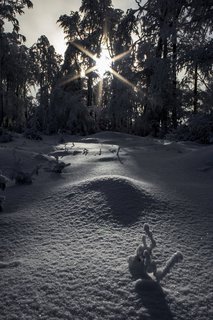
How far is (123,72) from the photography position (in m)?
8.26

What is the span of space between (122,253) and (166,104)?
9.05 meters

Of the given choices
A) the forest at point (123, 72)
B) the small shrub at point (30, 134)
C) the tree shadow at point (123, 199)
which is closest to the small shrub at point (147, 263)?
the tree shadow at point (123, 199)

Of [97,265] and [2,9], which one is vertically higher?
[2,9]

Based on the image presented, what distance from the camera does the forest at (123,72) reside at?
229 inches

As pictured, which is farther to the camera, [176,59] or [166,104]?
[166,104]

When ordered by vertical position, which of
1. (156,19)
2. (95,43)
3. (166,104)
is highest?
(95,43)

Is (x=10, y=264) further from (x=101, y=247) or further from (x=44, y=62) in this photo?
(x=44, y=62)

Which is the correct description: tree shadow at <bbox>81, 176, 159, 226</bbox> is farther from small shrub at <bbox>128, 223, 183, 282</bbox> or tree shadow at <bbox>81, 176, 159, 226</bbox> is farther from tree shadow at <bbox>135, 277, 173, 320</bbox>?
tree shadow at <bbox>135, 277, 173, 320</bbox>

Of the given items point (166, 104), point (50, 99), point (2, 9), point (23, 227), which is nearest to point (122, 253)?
point (23, 227)

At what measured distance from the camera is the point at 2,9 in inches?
531

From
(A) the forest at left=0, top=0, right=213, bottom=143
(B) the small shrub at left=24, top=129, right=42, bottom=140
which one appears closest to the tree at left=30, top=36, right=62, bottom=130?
(A) the forest at left=0, top=0, right=213, bottom=143

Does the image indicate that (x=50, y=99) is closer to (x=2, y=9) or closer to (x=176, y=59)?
(x=2, y=9)

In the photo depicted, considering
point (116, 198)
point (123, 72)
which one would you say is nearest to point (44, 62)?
point (123, 72)

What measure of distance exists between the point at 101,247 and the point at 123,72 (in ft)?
24.5
